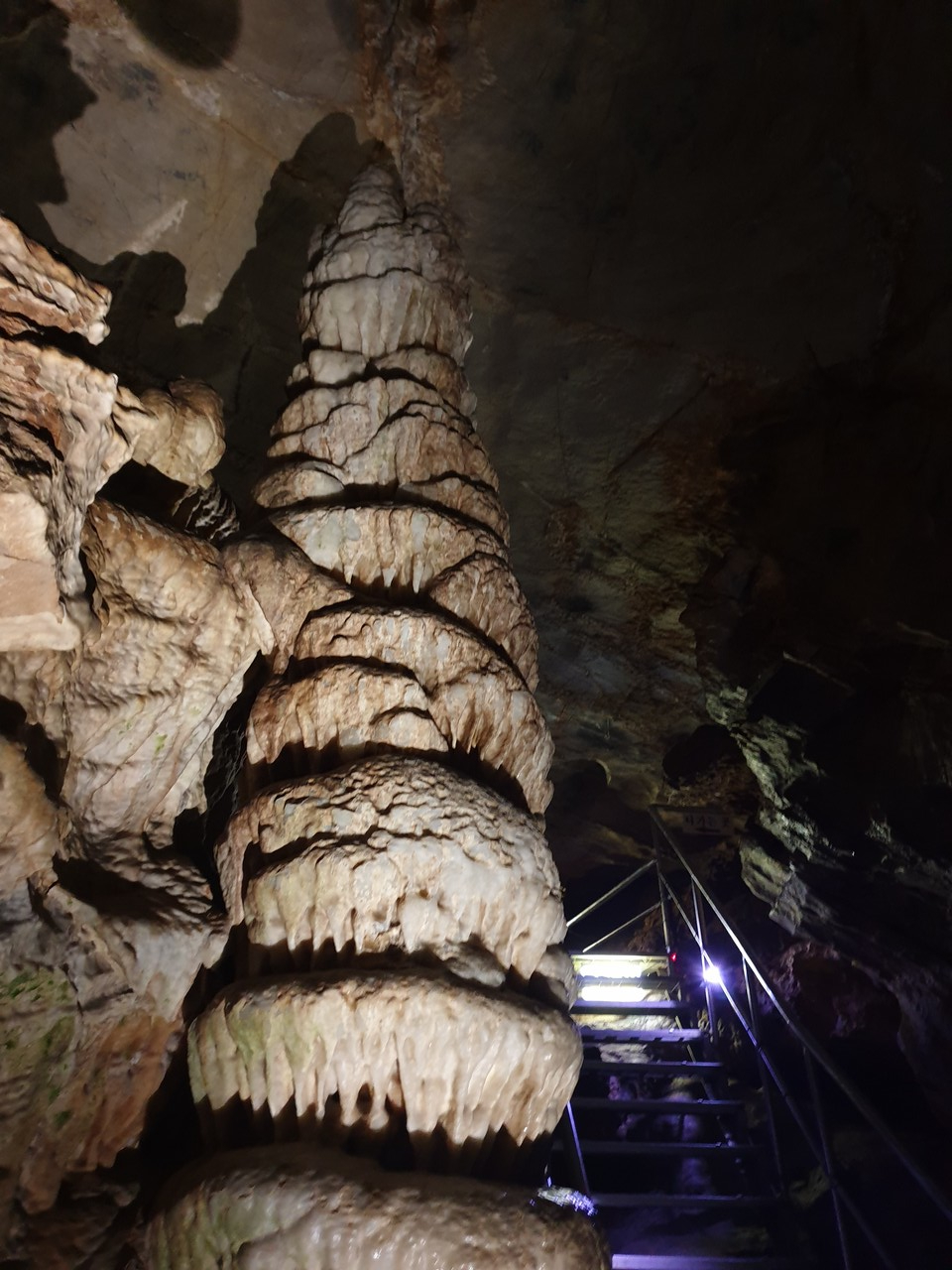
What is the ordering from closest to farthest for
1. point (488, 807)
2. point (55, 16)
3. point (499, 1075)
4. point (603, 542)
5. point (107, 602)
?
point (499, 1075), point (107, 602), point (488, 807), point (55, 16), point (603, 542)

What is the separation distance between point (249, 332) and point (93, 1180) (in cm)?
472

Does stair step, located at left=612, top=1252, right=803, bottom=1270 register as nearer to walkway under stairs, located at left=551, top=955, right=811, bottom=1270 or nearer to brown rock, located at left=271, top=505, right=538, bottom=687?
walkway under stairs, located at left=551, top=955, right=811, bottom=1270

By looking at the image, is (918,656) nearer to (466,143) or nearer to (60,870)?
(466,143)

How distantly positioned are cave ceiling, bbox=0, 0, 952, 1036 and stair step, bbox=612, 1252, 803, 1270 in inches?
95.5

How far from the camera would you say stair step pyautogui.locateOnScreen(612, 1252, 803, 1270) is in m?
3.68

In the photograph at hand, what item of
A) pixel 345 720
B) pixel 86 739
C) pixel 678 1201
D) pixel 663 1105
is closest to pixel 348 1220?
pixel 345 720

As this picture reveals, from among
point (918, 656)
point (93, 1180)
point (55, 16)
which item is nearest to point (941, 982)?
point (918, 656)

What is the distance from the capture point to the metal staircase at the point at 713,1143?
3.92m

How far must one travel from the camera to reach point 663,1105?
4.74 meters

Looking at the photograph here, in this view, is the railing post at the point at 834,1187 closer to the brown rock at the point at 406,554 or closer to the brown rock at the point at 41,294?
the brown rock at the point at 406,554

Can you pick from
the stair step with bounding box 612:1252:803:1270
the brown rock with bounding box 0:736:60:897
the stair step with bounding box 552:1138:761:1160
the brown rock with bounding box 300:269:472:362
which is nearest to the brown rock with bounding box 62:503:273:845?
the brown rock with bounding box 0:736:60:897

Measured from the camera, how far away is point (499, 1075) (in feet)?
7.35

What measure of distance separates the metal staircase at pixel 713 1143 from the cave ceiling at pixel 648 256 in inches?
52.9

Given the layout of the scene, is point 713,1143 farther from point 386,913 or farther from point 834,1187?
point 386,913
